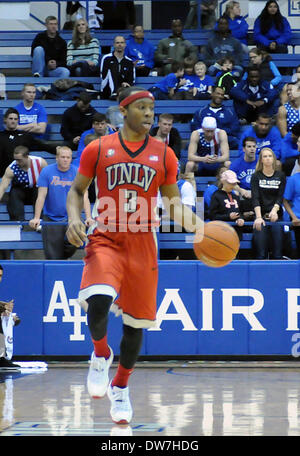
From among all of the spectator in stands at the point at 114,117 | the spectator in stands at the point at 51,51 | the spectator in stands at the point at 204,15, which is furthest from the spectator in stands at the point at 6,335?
the spectator in stands at the point at 204,15

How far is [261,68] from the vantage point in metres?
17.2

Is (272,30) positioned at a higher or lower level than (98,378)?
higher

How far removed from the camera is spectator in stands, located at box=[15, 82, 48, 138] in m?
15.9

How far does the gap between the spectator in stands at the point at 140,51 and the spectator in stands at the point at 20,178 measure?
4597 mm

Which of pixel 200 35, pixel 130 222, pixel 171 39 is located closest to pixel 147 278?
pixel 130 222

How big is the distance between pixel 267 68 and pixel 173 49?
6.25ft

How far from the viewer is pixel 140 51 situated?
58.9ft

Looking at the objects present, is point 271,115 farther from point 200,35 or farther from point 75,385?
point 75,385

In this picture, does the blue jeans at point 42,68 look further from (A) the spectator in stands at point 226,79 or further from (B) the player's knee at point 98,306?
(B) the player's knee at point 98,306

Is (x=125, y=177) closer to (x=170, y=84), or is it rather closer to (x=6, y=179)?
(x=6, y=179)

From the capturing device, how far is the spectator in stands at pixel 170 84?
16.8 m

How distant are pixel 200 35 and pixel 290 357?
8516mm

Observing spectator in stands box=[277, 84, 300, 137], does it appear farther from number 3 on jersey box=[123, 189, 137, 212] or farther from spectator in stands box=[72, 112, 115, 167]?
number 3 on jersey box=[123, 189, 137, 212]

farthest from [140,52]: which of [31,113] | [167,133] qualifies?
[167,133]
